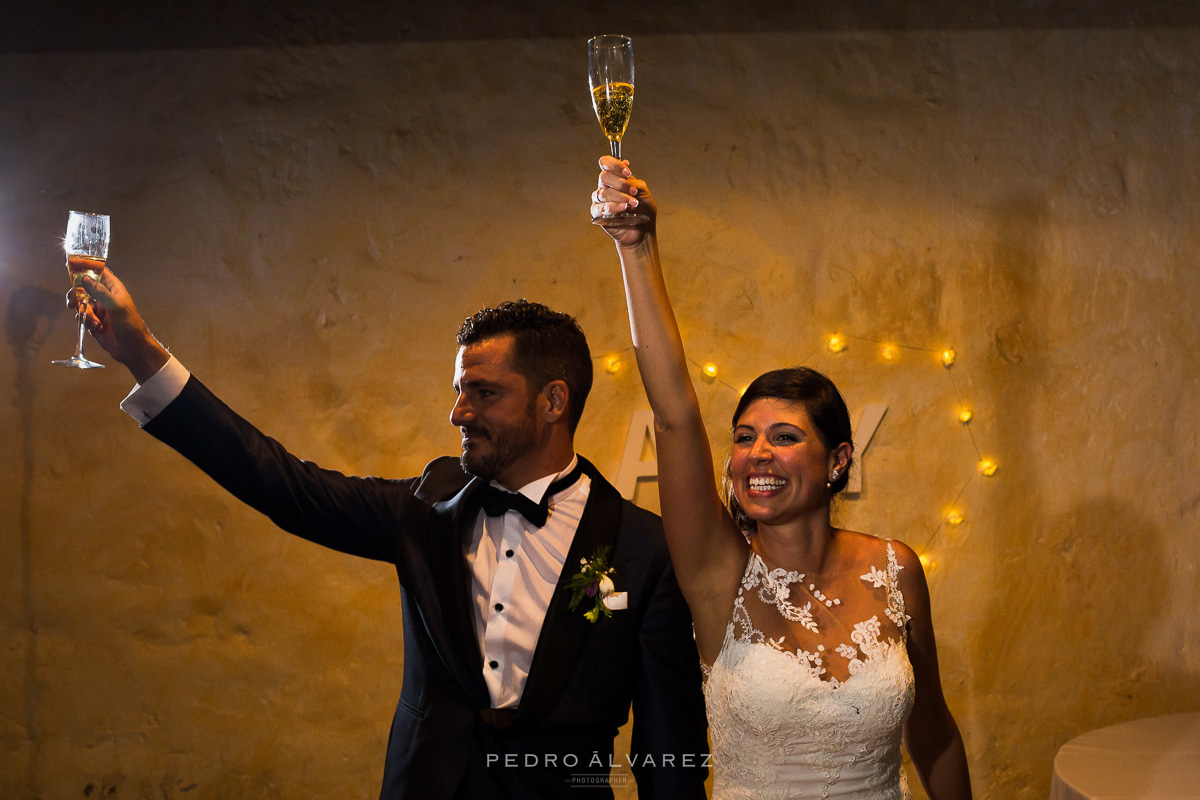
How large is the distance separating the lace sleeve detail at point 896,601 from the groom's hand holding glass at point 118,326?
159cm

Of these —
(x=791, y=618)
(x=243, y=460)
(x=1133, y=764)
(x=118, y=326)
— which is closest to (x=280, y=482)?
(x=243, y=460)

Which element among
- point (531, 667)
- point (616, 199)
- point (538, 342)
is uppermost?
point (616, 199)

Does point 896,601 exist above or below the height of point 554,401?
below

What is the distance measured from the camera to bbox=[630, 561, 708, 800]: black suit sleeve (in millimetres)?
1976

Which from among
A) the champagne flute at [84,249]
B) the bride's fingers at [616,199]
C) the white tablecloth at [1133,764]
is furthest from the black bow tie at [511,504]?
the white tablecloth at [1133,764]

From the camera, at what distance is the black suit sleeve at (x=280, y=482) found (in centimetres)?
196

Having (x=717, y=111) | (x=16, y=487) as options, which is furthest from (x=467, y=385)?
(x=16, y=487)

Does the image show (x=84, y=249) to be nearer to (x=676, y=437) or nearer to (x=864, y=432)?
(x=676, y=437)

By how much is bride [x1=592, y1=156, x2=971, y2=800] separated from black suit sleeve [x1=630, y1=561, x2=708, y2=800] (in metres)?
0.04

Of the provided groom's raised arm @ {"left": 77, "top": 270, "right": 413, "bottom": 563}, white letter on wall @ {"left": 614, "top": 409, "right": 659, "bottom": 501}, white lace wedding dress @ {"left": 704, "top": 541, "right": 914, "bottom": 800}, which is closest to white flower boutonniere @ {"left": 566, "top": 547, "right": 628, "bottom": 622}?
white lace wedding dress @ {"left": 704, "top": 541, "right": 914, "bottom": 800}

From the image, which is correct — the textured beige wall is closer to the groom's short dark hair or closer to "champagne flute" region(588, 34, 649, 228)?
the groom's short dark hair

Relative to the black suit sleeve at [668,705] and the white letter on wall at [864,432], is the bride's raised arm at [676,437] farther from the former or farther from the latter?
the white letter on wall at [864,432]

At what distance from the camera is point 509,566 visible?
2.04 m

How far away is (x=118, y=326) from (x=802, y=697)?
152 cm
